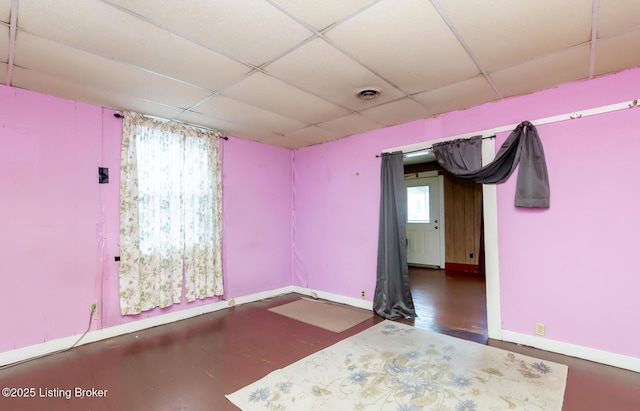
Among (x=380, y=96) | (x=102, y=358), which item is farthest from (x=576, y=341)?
(x=102, y=358)

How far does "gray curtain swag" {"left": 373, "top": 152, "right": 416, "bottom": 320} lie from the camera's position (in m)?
3.74

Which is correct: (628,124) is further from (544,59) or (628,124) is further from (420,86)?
(420,86)

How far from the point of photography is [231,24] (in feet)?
5.95

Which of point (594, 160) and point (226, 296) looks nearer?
point (594, 160)

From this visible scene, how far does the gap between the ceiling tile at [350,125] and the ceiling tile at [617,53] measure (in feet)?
6.86

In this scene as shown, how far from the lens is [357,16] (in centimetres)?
176

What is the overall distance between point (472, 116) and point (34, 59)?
13.1 feet

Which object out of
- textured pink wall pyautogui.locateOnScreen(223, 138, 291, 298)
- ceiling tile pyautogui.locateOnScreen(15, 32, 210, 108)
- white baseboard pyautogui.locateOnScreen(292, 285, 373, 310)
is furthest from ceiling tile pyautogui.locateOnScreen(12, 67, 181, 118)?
white baseboard pyautogui.locateOnScreen(292, 285, 373, 310)

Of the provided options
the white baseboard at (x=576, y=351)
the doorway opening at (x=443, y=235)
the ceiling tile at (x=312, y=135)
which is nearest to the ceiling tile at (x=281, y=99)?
the ceiling tile at (x=312, y=135)

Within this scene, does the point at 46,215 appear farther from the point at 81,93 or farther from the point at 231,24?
the point at 231,24

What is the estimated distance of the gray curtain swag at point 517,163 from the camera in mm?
2773

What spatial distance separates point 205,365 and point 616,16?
385 centimetres

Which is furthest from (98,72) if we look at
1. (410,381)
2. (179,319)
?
(410,381)

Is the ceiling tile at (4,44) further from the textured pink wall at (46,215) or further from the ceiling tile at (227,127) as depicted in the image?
the ceiling tile at (227,127)
